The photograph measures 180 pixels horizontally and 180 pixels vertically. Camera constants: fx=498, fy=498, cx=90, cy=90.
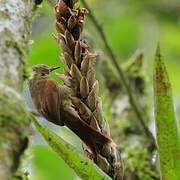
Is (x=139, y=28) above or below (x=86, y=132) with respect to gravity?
above

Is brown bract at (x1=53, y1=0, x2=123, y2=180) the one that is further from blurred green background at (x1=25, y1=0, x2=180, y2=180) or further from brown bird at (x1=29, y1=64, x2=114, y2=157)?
blurred green background at (x1=25, y1=0, x2=180, y2=180)

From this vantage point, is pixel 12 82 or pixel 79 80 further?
pixel 79 80

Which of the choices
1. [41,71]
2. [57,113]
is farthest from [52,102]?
[41,71]

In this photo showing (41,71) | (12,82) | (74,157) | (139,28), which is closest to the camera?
(12,82)

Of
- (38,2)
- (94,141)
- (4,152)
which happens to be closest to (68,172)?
(94,141)

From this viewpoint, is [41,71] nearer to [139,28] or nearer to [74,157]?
[74,157]

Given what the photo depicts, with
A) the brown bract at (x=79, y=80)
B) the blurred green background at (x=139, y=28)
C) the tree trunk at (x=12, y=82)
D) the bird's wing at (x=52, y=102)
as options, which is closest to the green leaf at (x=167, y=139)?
the brown bract at (x=79, y=80)

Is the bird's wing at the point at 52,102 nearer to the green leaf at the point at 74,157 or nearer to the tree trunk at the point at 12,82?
the green leaf at the point at 74,157
